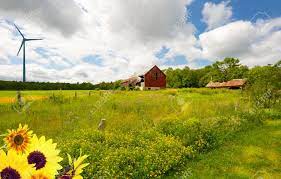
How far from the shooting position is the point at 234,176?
9273 mm

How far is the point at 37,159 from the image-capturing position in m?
0.87

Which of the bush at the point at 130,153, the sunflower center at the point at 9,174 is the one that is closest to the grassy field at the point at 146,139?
the bush at the point at 130,153

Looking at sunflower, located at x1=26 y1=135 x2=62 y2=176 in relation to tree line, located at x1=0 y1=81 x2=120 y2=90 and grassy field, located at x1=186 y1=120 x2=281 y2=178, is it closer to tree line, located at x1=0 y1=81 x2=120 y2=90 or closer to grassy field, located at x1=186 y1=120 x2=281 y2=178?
grassy field, located at x1=186 y1=120 x2=281 y2=178

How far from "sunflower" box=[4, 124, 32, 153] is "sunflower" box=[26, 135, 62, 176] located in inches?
1.1

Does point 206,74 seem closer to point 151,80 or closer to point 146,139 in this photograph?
point 151,80

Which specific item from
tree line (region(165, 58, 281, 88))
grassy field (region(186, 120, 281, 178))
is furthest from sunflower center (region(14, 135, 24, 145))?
tree line (region(165, 58, 281, 88))

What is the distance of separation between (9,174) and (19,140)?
0.20 metres

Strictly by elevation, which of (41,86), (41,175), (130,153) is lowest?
(130,153)

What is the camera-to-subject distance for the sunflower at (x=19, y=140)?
3.08 feet

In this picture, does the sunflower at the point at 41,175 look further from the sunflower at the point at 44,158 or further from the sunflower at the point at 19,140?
the sunflower at the point at 19,140

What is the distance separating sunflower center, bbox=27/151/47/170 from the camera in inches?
33.7

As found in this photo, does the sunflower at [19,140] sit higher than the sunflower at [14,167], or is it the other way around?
the sunflower at [19,140]

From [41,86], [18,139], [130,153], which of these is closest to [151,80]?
[41,86]

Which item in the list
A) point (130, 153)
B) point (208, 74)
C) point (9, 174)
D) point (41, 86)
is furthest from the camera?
point (208, 74)
